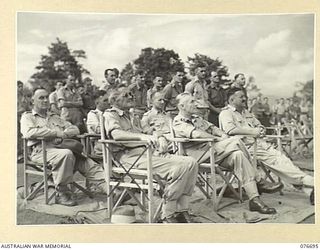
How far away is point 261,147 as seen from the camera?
1958 mm

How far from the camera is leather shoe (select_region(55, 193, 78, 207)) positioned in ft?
6.27

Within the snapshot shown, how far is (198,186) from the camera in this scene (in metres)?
1.91

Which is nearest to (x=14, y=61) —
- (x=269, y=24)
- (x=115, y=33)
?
(x=115, y=33)

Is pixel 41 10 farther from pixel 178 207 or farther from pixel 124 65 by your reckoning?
pixel 178 207

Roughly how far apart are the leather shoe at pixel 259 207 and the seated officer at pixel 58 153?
17.0 inches

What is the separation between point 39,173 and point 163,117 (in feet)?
1.29

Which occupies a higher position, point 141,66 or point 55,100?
point 141,66

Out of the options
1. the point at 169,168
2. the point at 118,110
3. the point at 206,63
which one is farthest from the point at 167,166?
the point at 206,63

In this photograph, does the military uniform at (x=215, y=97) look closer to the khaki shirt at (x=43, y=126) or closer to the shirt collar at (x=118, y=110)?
the shirt collar at (x=118, y=110)

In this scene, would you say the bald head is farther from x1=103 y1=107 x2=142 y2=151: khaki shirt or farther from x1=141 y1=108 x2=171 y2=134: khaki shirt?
x1=141 y1=108 x2=171 y2=134: khaki shirt

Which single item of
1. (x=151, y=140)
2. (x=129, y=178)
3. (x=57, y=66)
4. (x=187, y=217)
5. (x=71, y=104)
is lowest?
(x=187, y=217)

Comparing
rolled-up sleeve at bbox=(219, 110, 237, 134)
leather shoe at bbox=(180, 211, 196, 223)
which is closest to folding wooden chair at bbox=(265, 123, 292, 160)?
rolled-up sleeve at bbox=(219, 110, 237, 134)

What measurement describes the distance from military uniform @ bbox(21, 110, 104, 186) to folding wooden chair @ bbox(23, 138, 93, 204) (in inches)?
0.4

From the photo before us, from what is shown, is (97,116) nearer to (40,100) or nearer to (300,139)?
(40,100)
